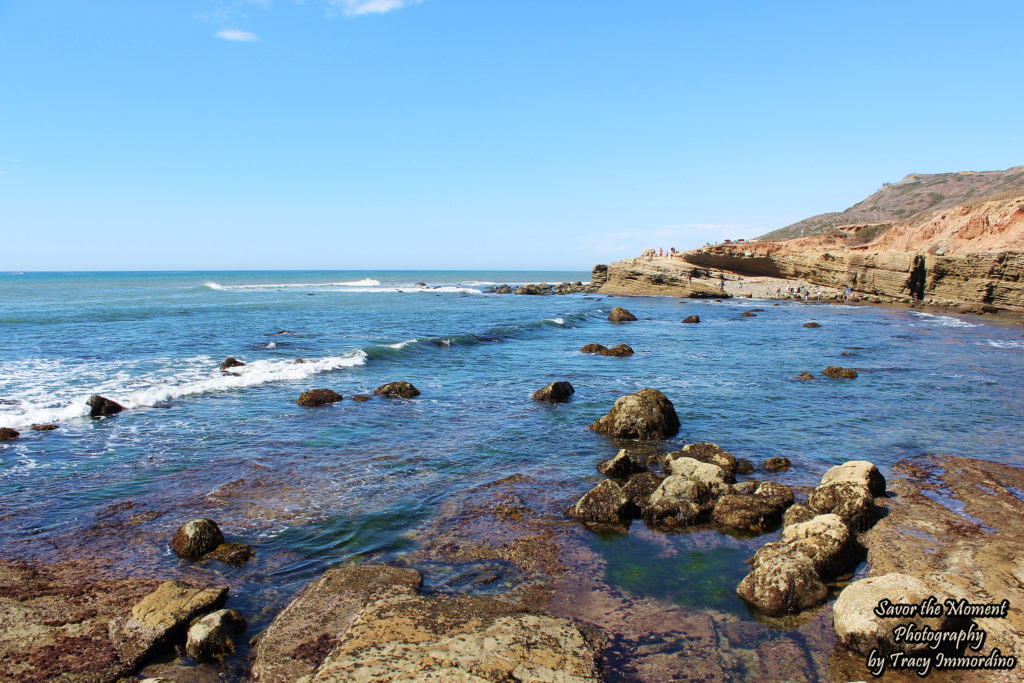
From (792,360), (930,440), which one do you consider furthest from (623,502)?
(792,360)

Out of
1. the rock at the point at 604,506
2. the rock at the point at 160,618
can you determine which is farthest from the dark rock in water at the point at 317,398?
the rock at the point at 160,618

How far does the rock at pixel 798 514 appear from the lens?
9.10m

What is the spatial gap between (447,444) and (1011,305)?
47.8 m

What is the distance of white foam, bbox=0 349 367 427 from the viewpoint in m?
16.1

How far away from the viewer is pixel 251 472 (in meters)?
11.7

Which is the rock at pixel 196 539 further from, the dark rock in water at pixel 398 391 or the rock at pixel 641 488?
the dark rock in water at pixel 398 391

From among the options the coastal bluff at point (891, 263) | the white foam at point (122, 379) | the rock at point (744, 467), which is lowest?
the rock at point (744, 467)

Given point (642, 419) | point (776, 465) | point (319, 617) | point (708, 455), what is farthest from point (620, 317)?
point (319, 617)

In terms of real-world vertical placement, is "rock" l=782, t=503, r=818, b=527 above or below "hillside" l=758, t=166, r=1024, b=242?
below

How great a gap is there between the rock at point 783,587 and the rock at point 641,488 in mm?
2623

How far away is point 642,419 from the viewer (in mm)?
14383

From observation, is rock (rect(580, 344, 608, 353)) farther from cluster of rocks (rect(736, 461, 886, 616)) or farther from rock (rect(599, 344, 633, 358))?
cluster of rocks (rect(736, 461, 886, 616))

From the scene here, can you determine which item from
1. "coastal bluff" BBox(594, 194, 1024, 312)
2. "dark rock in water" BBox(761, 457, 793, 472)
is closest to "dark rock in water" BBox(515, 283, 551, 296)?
"coastal bluff" BBox(594, 194, 1024, 312)

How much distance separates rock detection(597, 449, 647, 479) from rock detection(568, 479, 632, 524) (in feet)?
5.92
